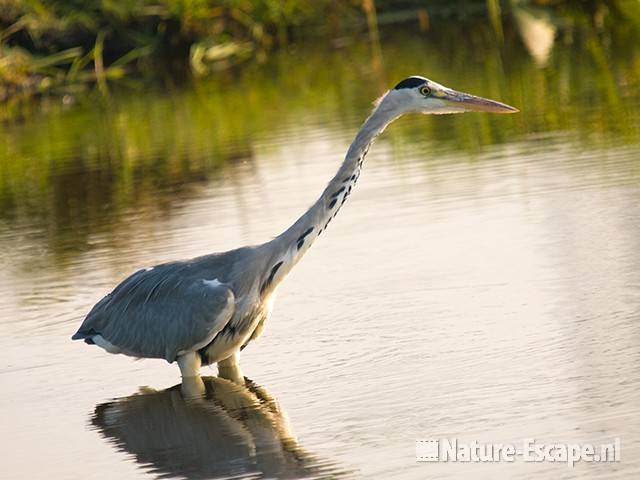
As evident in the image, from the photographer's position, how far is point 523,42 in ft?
85.8

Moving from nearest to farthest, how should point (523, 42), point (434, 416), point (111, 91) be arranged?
point (434, 416)
point (523, 42)
point (111, 91)

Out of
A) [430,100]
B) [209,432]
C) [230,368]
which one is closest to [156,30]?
[430,100]

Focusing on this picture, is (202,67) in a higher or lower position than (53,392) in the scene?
higher

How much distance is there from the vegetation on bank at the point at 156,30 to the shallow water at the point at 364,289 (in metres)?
10.1

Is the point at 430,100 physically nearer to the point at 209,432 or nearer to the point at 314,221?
the point at 314,221

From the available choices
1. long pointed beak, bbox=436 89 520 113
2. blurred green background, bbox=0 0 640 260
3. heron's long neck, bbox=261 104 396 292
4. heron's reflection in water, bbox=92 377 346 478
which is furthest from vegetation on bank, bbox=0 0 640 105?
heron's reflection in water, bbox=92 377 346 478

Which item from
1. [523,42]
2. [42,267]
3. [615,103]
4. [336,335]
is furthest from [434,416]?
[523,42]

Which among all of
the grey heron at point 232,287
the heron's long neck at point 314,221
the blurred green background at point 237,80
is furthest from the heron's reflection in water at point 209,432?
the blurred green background at point 237,80

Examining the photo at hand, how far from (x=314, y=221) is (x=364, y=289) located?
1.71 m

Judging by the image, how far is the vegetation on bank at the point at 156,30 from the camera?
98.8ft

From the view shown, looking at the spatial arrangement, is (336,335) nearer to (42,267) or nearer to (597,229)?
(597,229)

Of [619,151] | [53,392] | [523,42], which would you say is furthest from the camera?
[523,42]

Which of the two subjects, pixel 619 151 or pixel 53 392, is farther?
pixel 619 151

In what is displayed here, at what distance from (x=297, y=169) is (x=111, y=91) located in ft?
43.6
